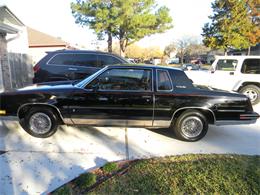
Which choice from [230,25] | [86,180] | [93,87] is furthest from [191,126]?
[230,25]

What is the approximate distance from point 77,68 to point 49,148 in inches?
141

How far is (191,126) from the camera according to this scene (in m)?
4.96

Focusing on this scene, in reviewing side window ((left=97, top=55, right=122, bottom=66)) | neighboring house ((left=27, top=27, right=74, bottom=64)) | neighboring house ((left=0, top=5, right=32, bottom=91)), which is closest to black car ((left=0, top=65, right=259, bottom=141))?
side window ((left=97, top=55, right=122, bottom=66))

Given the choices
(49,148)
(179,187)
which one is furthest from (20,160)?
(179,187)

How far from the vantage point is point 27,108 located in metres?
4.83

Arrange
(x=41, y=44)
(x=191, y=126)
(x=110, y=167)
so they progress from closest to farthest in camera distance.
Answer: (x=110, y=167), (x=191, y=126), (x=41, y=44)

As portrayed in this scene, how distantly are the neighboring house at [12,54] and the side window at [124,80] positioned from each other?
6765mm

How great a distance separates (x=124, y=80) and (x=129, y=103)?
48cm

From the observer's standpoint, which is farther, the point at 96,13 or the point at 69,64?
the point at 96,13

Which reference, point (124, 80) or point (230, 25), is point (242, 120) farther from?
point (230, 25)

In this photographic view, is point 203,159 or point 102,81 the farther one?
point 102,81

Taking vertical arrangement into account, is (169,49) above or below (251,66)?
above

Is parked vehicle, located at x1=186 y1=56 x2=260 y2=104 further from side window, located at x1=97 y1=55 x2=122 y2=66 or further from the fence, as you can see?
the fence

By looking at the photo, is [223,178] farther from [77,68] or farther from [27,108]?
[77,68]
